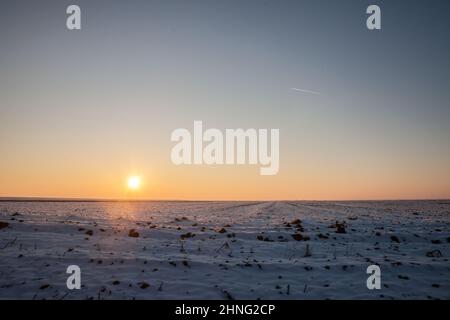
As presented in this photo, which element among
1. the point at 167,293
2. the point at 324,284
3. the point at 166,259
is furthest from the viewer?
the point at 166,259

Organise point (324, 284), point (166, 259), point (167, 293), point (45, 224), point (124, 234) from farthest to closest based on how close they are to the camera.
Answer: point (45, 224) → point (124, 234) → point (166, 259) → point (324, 284) → point (167, 293)

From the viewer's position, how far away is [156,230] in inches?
703

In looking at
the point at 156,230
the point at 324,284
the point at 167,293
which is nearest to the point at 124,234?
the point at 156,230

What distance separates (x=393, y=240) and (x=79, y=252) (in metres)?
15.4

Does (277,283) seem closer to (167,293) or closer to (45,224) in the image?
(167,293)
